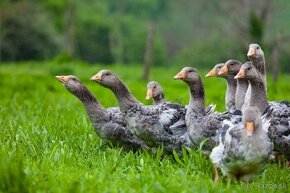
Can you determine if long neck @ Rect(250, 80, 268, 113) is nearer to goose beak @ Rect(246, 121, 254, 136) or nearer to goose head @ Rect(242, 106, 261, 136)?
goose head @ Rect(242, 106, 261, 136)

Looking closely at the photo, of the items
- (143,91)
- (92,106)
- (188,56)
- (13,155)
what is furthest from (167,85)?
(188,56)

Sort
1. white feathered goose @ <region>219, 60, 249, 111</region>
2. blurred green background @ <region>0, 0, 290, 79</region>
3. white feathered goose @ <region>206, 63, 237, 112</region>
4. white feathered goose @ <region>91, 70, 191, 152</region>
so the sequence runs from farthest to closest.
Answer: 1. blurred green background @ <region>0, 0, 290, 79</region>
2. white feathered goose @ <region>206, 63, 237, 112</region>
3. white feathered goose @ <region>219, 60, 249, 111</region>
4. white feathered goose @ <region>91, 70, 191, 152</region>

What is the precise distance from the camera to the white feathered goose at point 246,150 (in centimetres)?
518

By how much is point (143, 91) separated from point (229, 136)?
935cm

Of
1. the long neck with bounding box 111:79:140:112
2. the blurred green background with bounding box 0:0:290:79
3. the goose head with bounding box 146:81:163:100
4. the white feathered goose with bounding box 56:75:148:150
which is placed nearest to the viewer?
the long neck with bounding box 111:79:140:112

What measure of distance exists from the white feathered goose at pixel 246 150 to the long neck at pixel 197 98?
2.75 feet

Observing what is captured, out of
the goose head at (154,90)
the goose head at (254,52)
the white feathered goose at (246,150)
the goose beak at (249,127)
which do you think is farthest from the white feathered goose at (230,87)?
the goose beak at (249,127)

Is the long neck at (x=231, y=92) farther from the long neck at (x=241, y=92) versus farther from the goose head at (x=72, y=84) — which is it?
the goose head at (x=72, y=84)

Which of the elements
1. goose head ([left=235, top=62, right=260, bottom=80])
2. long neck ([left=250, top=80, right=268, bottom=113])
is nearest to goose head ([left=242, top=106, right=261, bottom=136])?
goose head ([left=235, top=62, right=260, bottom=80])

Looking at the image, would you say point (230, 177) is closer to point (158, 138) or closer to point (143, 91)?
point (158, 138)

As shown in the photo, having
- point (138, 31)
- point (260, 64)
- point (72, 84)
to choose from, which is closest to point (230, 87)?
point (260, 64)

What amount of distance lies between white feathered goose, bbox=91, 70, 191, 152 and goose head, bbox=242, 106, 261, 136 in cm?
123

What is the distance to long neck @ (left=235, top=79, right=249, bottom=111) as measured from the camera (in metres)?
6.98

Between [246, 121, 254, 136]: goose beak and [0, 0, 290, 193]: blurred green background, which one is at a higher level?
[246, 121, 254, 136]: goose beak
